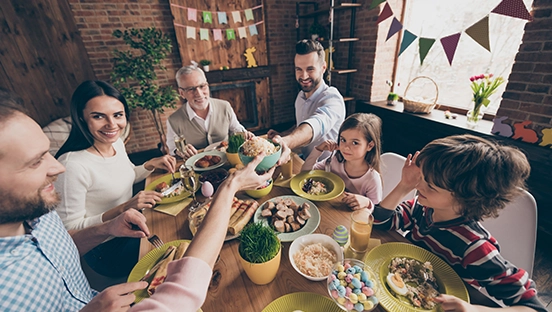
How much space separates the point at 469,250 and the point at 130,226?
1.49m

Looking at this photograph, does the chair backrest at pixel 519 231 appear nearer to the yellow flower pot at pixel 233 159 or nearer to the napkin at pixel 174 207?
the yellow flower pot at pixel 233 159

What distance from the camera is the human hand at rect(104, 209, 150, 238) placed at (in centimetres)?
107

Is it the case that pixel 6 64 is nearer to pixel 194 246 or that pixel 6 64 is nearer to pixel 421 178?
pixel 194 246

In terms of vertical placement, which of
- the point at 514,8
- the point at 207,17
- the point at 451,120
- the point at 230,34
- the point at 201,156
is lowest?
the point at 451,120

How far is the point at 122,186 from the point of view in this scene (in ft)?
5.25

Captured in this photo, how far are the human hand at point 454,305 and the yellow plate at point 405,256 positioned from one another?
0.15ft

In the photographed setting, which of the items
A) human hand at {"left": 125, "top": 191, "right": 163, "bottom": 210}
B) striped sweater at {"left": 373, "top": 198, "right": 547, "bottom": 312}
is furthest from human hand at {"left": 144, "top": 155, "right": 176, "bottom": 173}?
striped sweater at {"left": 373, "top": 198, "right": 547, "bottom": 312}

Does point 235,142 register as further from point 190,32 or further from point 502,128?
point 190,32

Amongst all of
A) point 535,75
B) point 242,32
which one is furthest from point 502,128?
point 242,32

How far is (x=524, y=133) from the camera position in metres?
2.11

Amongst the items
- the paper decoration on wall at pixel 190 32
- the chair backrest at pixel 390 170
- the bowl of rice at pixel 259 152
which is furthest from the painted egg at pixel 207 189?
the paper decoration on wall at pixel 190 32

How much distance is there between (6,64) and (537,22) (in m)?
5.96

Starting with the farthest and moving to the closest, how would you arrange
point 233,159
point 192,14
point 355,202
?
point 192,14
point 233,159
point 355,202

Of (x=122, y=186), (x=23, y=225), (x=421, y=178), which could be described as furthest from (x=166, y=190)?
(x=421, y=178)
